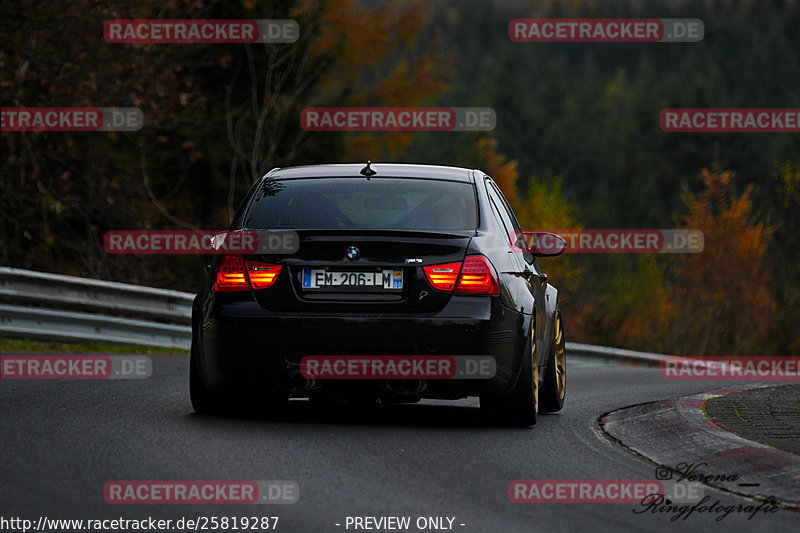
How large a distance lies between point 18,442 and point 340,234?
2.18 metres

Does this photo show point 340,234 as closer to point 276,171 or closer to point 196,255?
point 276,171

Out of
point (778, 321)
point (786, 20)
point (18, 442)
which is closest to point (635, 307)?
point (778, 321)

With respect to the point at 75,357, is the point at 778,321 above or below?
below

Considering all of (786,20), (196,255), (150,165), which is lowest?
(196,255)

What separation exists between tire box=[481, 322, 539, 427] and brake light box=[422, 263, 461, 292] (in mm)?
723

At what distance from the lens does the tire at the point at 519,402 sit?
8648 mm

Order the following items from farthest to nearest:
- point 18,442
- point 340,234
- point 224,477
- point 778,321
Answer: point 778,321
point 340,234
point 18,442
point 224,477

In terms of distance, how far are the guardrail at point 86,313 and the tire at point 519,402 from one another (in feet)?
26.9

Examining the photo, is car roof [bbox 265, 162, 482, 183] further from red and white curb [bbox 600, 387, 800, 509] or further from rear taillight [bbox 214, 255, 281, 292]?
red and white curb [bbox 600, 387, 800, 509]

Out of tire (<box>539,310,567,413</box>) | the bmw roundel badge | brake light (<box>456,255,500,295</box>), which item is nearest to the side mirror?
tire (<box>539,310,567,413</box>)

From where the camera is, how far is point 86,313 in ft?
54.2

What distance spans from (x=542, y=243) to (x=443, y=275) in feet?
6.19

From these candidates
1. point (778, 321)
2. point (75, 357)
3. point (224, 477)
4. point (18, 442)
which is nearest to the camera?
point (224, 477)

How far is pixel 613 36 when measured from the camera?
5315 inches
